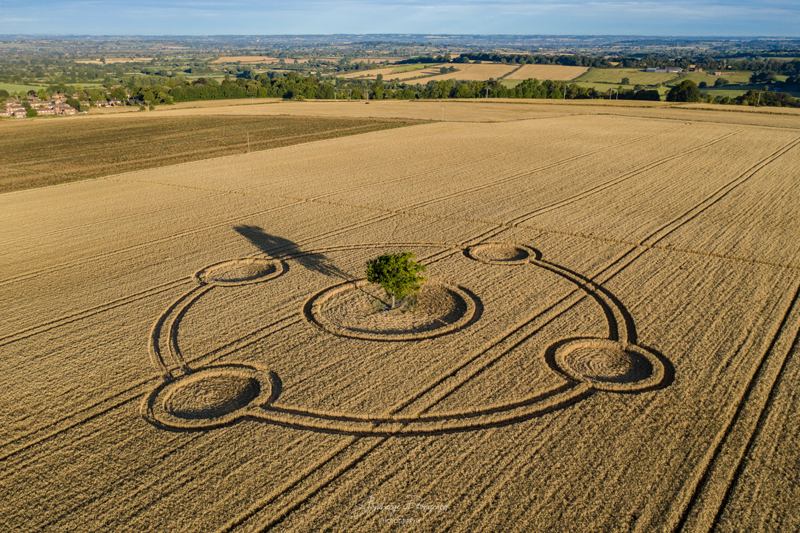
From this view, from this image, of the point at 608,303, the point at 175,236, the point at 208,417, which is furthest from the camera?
the point at 175,236

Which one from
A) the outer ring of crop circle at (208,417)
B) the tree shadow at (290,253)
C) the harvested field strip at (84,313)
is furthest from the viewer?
the tree shadow at (290,253)

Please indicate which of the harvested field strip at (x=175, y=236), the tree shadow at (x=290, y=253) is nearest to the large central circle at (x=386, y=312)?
the tree shadow at (x=290, y=253)

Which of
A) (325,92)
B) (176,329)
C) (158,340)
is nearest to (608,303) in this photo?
(176,329)

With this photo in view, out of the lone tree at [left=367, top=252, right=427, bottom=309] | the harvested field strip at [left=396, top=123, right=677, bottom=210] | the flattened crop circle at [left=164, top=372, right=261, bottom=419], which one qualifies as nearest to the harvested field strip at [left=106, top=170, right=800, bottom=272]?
the harvested field strip at [left=396, top=123, right=677, bottom=210]

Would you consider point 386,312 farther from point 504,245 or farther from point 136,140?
point 136,140

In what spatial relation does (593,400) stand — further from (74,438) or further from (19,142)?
(19,142)

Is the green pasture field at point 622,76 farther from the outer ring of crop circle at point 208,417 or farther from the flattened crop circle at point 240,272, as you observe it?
the outer ring of crop circle at point 208,417

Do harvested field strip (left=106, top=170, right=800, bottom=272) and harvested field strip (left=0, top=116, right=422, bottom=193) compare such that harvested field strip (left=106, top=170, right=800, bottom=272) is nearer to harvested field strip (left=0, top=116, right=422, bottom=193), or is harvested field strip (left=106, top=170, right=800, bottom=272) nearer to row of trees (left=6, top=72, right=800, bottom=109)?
harvested field strip (left=0, top=116, right=422, bottom=193)
